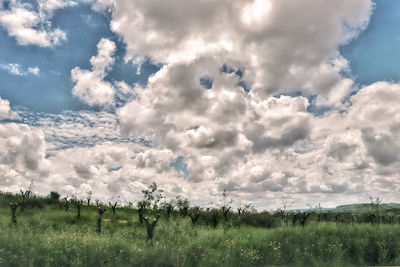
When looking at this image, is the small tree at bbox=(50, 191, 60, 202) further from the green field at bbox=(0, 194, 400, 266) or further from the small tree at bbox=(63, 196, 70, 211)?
the green field at bbox=(0, 194, 400, 266)

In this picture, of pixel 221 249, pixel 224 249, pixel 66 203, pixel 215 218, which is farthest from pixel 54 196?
pixel 224 249

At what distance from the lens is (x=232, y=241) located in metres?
20.3

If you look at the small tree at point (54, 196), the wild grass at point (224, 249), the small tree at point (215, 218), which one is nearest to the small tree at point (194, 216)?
the small tree at point (215, 218)

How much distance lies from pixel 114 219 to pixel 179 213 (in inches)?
431

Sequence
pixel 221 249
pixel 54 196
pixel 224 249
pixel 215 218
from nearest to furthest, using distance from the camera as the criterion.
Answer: pixel 224 249
pixel 221 249
pixel 215 218
pixel 54 196

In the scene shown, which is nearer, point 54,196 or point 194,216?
point 194,216

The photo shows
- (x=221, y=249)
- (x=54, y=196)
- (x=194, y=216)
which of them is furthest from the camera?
(x=54, y=196)

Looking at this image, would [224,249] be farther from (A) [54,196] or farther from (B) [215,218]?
(A) [54,196]

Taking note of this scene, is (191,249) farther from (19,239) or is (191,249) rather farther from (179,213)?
(179,213)

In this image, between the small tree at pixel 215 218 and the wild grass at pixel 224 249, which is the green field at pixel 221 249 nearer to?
the wild grass at pixel 224 249

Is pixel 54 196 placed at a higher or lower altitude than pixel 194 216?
higher

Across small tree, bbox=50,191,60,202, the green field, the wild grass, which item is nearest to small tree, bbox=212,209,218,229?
the green field

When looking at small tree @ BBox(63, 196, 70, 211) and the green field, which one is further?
small tree @ BBox(63, 196, 70, 211)

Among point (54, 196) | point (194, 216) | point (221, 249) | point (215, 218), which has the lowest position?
point (221, 249)
